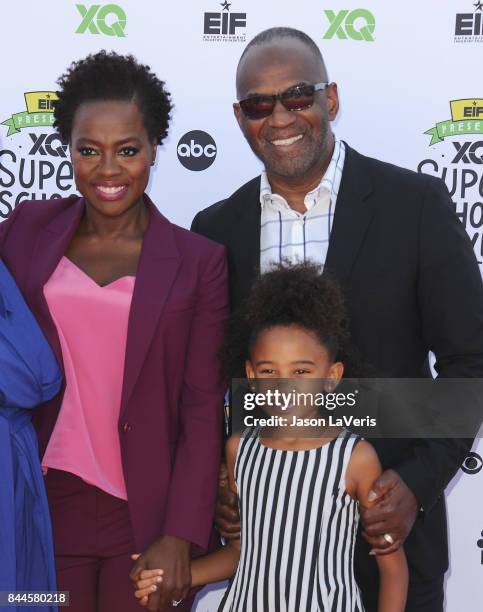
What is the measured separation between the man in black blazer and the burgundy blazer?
17 cm

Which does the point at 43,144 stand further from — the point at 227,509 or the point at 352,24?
the point at 227,509

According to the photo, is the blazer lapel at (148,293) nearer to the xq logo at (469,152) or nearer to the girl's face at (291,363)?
the girl's face at (291,363)

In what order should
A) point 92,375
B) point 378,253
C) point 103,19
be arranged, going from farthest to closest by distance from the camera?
point 103,19 < point 378,253 < point 92,375

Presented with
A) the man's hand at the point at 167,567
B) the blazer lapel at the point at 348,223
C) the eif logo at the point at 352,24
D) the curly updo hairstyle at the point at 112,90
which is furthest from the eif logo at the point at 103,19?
the man's hand at the point at 167,567

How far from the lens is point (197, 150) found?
339 cm

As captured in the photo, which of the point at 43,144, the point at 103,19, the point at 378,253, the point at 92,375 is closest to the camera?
the point at 92,375

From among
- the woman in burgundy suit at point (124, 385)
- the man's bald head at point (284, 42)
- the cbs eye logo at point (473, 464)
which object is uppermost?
the man's bald head at point (284, 42)

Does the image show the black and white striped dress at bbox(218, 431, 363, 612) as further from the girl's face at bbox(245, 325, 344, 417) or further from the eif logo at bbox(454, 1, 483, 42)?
the eif logo at bbox(454, 1, 483, 42)

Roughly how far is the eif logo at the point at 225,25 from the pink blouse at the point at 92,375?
1581 mm

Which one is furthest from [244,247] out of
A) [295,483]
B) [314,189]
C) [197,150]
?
[197,150]

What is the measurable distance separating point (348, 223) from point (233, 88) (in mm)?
1353

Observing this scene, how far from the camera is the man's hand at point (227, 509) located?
218cm

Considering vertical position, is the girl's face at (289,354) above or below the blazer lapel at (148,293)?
below

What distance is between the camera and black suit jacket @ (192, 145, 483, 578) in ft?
6.86
